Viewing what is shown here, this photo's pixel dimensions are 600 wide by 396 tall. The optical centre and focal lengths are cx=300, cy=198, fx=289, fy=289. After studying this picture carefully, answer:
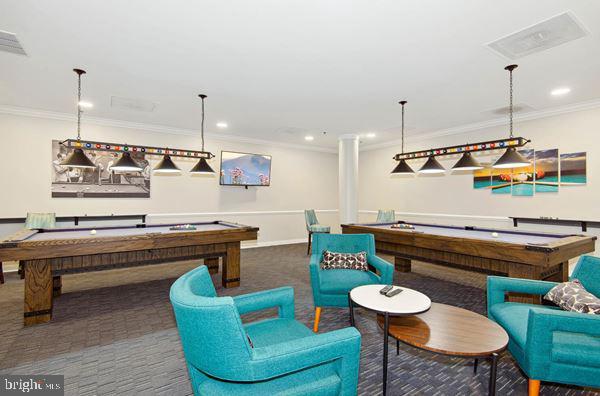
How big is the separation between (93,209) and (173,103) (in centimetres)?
283

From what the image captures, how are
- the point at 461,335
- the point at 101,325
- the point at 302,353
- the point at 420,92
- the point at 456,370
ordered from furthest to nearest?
the point at 420,92, the point at 101,325, the point at 456,370, the point at 461,335, the point at 302,353

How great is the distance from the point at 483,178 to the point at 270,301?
228 inches

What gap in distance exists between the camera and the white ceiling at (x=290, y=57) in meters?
2.47

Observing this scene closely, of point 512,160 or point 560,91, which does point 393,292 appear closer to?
point 512,160

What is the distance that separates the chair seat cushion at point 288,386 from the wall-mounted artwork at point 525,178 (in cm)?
582

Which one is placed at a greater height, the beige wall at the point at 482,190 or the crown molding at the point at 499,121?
the crown molding at the point at 499,121

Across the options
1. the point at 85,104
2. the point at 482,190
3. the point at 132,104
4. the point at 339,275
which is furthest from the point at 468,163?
the point at 85,104

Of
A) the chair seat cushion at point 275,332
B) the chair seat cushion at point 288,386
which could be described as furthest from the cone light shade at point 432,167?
the chair seat cushion at point 288,386

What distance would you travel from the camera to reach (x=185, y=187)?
6.77 metres

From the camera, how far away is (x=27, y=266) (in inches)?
123

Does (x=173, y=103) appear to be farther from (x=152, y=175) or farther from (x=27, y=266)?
(x=27, y=266)

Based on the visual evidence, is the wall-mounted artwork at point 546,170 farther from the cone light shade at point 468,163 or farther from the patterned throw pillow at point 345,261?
the patterned throw pillow at point 345,261

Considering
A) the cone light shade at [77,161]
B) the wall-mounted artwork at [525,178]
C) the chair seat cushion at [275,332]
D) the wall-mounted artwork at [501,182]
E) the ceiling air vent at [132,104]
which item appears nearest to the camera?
the chair seat cushion at [275,332]

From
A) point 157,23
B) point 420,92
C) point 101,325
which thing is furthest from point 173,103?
point 420,92
